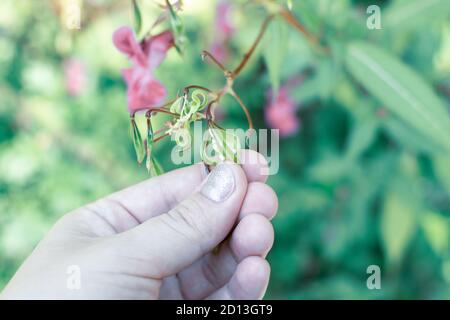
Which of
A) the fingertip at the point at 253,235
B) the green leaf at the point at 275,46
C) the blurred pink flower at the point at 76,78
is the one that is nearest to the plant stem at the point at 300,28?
the green leaf at the point at 275,46

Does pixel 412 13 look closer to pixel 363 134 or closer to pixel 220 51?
pixel 363 134

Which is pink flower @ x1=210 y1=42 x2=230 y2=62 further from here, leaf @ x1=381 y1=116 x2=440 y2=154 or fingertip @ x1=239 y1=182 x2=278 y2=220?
fingertip @ x1=239 y1=182 x2=278 y2=220

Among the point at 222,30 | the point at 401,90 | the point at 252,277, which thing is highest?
the point at 222,30

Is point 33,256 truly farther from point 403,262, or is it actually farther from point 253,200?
point 403,262

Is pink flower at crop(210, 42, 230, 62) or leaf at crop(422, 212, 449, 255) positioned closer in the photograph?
leaf at crop(422, 212, 449, 255)

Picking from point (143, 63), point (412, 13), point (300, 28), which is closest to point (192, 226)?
point (143, 63)

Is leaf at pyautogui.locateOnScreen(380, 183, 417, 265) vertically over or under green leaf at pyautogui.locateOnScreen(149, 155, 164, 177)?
under

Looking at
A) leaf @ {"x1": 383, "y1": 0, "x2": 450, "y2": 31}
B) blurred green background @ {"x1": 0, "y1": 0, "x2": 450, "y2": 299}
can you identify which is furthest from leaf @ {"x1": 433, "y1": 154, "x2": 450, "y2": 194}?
leaf @ {"x1": 383, "y1": 0, "x2": 450, "y2": 31}

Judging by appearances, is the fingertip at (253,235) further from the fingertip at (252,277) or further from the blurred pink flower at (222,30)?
the blurred pink flower at (222,30)
